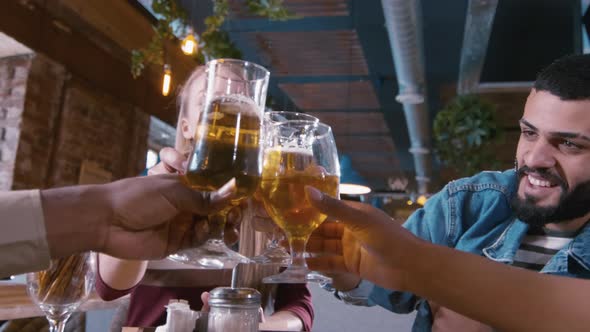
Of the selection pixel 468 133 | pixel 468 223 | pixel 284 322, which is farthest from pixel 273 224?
pixel 468 133

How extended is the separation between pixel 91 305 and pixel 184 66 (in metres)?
5.08

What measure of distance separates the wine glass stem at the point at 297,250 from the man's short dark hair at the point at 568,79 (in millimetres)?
940

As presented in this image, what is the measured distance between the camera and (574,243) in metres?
1.56

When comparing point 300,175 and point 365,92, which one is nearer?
point 300,175

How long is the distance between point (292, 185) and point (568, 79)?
1.01 meters

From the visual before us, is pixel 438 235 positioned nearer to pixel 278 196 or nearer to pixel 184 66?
pixel 278 196

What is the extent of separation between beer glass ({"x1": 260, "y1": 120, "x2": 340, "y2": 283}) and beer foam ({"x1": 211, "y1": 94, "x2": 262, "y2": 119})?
0.16m

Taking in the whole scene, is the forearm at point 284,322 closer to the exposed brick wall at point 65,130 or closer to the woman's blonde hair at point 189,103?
the woman's blonde hair at point 189,103

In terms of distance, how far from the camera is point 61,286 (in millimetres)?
1072

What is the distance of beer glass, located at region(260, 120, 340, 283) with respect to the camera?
110 cm

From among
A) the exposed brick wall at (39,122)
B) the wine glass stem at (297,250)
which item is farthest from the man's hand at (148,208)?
the exposed brick wall at (39,122)

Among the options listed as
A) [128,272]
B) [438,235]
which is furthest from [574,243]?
[128,272]

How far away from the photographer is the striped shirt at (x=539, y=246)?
5.55 feet

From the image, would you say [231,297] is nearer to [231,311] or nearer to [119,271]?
[231,311]
